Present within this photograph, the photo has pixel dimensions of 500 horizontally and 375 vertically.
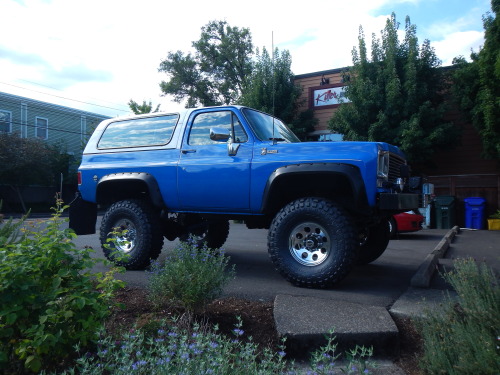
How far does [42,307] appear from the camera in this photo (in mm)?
2357

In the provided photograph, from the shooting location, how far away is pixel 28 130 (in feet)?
94.2

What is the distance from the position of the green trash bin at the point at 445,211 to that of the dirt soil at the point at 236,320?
1217 centimetres

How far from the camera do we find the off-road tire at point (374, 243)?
5.78 meters

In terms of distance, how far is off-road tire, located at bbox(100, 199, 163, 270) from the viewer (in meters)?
5.43

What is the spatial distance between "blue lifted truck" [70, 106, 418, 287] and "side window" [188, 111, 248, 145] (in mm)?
16

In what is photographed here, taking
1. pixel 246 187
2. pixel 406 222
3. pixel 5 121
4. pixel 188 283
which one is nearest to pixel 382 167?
pixel 246 187

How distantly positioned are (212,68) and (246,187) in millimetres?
30535

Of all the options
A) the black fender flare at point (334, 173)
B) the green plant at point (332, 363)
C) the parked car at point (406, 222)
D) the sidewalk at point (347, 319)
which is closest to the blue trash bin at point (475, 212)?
the parked car at point (406, 222)

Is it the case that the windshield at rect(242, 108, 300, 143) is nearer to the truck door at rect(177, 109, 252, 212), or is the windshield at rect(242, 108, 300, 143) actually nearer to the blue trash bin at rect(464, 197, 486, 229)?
the truck door at rect(177, 109, 252, 212)

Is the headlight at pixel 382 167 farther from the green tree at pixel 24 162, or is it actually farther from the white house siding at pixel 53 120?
the white house siding at pixel 53 120

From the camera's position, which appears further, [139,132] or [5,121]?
[5,121]

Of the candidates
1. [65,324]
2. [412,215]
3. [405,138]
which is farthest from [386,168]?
[405,138]

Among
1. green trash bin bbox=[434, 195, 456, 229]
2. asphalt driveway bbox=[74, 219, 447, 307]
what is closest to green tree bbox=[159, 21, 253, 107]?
green trash bin bbox=[434, 195, 456, 229]

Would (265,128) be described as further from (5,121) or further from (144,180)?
(5,121)
